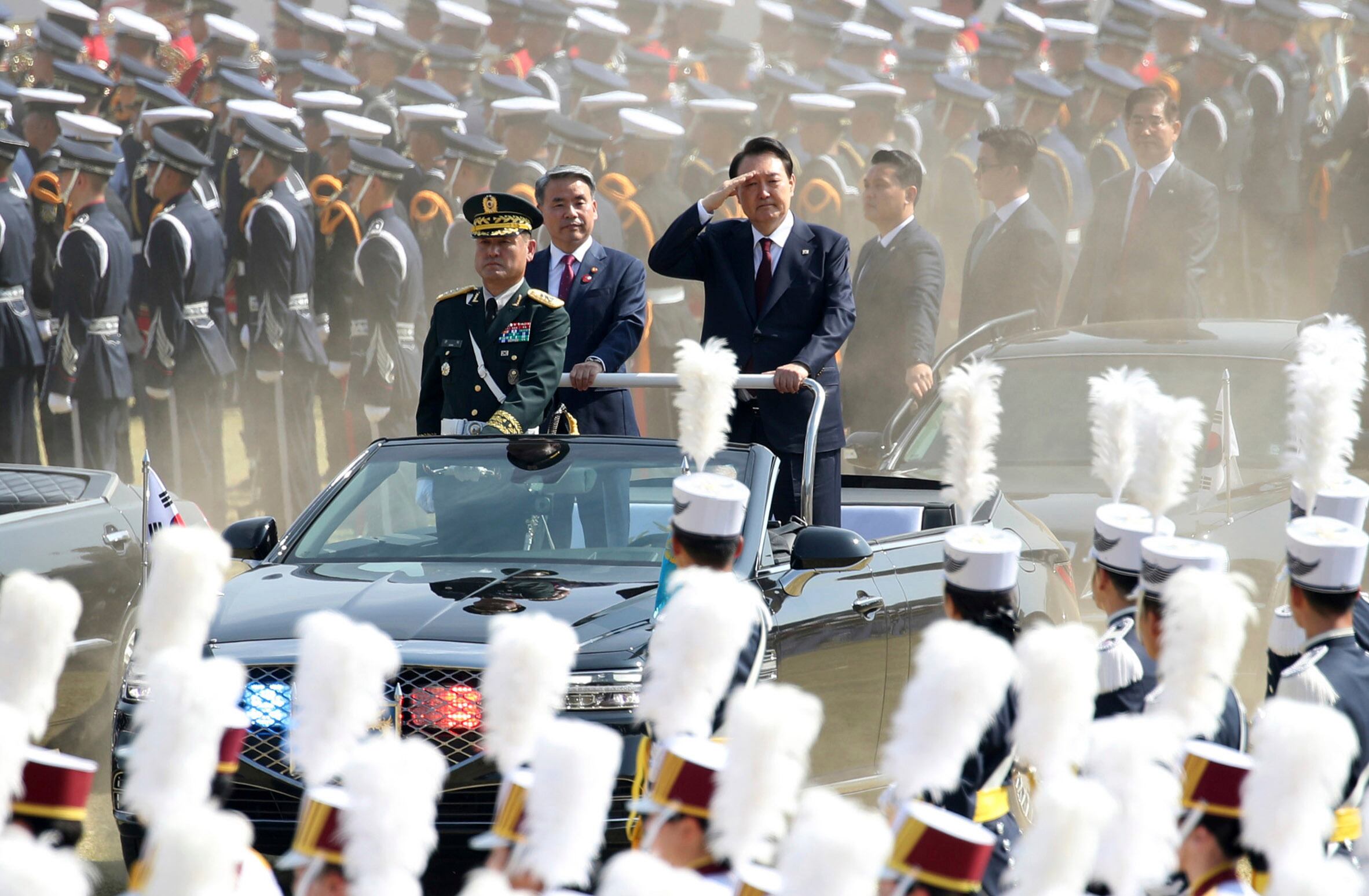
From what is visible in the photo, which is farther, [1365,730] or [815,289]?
[815,289]

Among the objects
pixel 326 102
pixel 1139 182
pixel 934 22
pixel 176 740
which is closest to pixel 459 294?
pixel 176 740

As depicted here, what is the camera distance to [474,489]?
6.09m

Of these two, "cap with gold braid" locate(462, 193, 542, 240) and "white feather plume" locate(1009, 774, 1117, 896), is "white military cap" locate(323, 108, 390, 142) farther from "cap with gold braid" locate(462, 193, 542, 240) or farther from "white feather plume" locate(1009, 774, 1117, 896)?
"white feather plume" locate(1009, 774, 1117, 896)

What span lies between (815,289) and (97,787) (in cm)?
343

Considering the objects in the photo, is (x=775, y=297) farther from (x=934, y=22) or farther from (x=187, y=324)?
(x=934, y=22)

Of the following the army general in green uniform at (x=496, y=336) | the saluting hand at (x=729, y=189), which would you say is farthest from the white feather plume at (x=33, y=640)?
the saluting hand at (x=729, y=189)

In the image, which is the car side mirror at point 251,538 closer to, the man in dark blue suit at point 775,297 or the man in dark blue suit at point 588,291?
the man in dark blue suit at point 588,291

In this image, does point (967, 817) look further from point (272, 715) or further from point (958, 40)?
point (958, 40)

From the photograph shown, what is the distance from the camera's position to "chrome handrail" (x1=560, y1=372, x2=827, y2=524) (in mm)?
6438

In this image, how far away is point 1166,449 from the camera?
3885 mm

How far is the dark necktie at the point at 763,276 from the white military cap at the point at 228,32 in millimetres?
8982

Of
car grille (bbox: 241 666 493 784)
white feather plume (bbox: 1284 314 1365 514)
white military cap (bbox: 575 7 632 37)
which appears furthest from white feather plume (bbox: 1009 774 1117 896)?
white military cap (bbox: 575 7 632 37)

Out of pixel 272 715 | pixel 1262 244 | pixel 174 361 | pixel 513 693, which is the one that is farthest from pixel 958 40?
pixel 513 693

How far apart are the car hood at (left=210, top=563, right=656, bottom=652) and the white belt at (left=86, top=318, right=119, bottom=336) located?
20.0 ft
